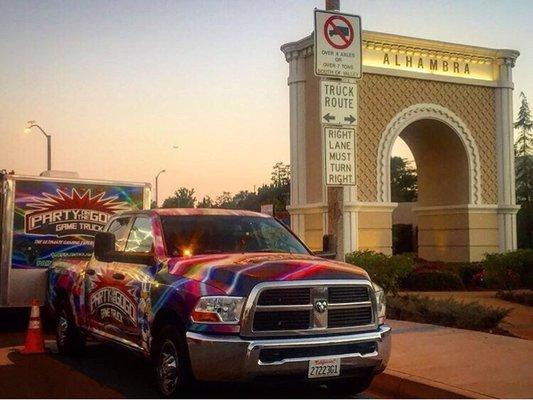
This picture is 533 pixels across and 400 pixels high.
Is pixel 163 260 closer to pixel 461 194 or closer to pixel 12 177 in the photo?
pixel 12 177

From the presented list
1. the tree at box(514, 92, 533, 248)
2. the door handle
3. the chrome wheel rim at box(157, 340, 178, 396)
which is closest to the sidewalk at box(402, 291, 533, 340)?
the door handle

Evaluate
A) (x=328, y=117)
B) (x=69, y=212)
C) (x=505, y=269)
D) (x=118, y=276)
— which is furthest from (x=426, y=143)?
(x=118, y=276)

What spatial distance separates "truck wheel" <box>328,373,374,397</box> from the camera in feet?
24.1

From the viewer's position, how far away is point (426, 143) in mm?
28453

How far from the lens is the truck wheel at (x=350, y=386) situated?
24.1ft

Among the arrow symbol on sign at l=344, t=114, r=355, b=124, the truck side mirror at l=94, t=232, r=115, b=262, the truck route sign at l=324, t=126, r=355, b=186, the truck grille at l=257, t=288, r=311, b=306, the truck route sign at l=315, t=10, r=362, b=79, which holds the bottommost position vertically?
the truck grille at l=257, t=288, r=311, b=306

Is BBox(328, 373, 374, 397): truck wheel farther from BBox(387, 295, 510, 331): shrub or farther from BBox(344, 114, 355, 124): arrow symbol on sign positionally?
BBox(387, 295, 510, 331): shrub

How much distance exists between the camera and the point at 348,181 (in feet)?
33.8

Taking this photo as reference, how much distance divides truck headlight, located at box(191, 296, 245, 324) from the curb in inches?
95.0

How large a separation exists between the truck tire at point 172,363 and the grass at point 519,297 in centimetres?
1142

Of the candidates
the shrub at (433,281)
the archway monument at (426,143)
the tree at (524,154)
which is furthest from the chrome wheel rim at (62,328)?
the tree at (524,154)

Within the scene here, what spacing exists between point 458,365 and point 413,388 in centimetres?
108

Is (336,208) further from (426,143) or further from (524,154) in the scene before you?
(524,154)

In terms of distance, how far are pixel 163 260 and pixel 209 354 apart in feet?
4.71
